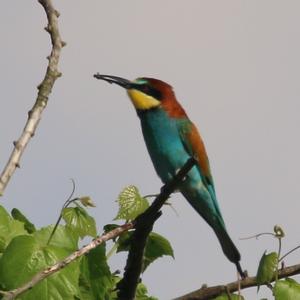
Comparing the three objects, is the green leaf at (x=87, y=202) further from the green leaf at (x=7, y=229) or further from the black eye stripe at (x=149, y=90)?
the black eye stripe at (x=149, y=90)

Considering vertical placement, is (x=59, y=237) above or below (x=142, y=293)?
above

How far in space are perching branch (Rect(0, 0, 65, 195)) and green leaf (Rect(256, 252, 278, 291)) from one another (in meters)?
1.12

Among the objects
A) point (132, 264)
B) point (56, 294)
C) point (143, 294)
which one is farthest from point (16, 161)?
point (143, 294)

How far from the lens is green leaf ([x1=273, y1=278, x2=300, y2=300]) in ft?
11.3

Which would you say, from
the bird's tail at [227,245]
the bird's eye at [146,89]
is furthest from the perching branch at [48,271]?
the bird's eye at [146,89]

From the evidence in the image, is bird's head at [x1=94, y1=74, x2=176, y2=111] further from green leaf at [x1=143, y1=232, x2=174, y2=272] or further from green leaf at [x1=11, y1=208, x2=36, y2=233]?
green leaf at [x1=11, y1=208, x2=36, y2=233]

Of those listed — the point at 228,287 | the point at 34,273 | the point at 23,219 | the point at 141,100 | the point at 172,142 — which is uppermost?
the point at 141,100

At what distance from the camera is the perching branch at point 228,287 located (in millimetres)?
3584

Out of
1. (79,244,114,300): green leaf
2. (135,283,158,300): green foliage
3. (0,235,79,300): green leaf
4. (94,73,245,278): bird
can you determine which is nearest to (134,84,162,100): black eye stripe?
(94,73,245,278): bird

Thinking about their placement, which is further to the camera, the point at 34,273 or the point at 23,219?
the point at 23,219

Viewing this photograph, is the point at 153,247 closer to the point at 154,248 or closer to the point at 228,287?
the point at 154,248

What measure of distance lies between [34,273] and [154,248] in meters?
A: 1.05

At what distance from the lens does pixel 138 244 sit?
3805 millimetres

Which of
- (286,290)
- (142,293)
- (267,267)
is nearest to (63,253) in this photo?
(267,267)
